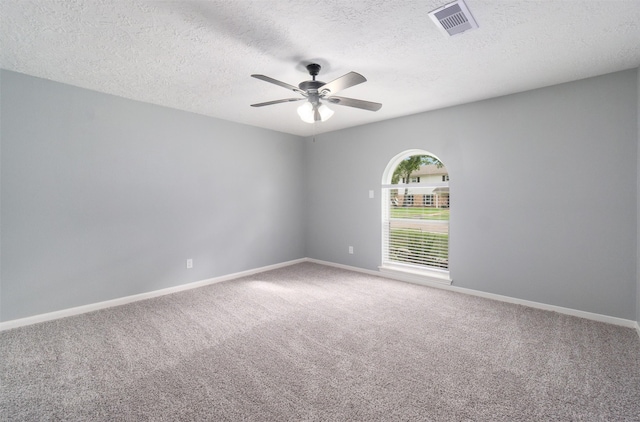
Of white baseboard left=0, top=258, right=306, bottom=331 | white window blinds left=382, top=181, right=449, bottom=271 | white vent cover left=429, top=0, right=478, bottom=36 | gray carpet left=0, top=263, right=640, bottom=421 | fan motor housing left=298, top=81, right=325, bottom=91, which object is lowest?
gray carpet left=0, top=263, right=640, bottom=421

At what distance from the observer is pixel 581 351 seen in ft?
7.86

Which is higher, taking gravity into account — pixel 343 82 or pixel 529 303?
pixel 343 82

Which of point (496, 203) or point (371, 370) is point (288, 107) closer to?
point (496, 203)

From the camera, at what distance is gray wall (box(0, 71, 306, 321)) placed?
2914 mm

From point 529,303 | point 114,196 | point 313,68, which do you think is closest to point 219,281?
point 114,196

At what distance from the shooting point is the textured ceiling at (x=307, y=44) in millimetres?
1932

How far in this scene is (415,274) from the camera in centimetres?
432

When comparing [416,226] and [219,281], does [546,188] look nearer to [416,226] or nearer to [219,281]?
[416,226]

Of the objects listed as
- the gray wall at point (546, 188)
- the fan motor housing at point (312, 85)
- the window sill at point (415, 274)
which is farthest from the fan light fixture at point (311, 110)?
the window sill at point (415, 274)

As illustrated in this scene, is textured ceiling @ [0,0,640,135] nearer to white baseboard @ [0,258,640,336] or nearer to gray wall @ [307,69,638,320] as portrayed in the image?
gray wall @ [307,69,638,320]

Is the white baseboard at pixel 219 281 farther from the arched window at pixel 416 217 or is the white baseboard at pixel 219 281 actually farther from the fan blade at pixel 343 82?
the fan blade at pixel 343 82

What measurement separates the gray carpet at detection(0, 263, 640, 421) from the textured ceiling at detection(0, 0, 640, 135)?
2487 millimetres

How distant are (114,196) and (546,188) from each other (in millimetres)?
4974

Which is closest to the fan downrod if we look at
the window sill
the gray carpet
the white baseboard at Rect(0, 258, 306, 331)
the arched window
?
the arched window
